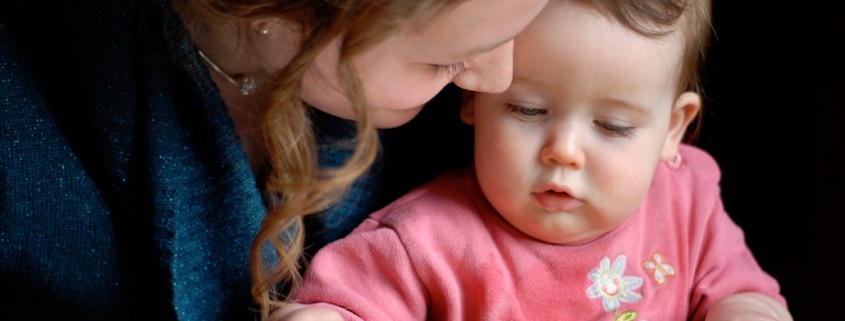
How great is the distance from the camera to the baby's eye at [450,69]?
0.92 metres

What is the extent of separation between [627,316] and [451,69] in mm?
313

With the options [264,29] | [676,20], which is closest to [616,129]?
[676,20]

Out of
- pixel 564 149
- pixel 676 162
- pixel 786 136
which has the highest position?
pixel 564 149

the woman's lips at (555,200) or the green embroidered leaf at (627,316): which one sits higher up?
the woman's lips at (555,200)

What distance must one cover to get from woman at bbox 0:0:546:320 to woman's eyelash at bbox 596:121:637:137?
0.41ft

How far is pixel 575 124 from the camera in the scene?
99 cm

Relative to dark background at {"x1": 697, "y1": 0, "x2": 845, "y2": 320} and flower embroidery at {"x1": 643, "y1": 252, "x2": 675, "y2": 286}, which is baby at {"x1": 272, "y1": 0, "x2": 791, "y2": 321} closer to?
flower embroidery at {"x1": 643, "y1": 252, "x2": 675, "y2": 286}

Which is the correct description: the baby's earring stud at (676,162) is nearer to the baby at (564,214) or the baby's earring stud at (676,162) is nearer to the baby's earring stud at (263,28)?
the baby at (564,214)

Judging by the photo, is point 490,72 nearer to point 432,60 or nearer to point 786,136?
point 432,60

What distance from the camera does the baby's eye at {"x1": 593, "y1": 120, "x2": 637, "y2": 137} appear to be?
1.00 metres

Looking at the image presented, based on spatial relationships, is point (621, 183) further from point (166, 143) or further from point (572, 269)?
point (166, 143)

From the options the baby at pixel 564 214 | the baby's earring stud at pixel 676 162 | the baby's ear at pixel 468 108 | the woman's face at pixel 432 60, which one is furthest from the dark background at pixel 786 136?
the woman's face at pixel 432 60

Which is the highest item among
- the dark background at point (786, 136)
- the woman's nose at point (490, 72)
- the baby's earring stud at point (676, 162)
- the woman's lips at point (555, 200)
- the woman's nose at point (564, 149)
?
the woman's nose at point (490, 72)

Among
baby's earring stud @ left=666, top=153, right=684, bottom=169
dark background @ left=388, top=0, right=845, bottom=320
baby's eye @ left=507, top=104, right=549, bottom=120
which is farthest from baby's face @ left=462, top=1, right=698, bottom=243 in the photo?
dark background @ left=388, top=0, right=845, bottom=320
